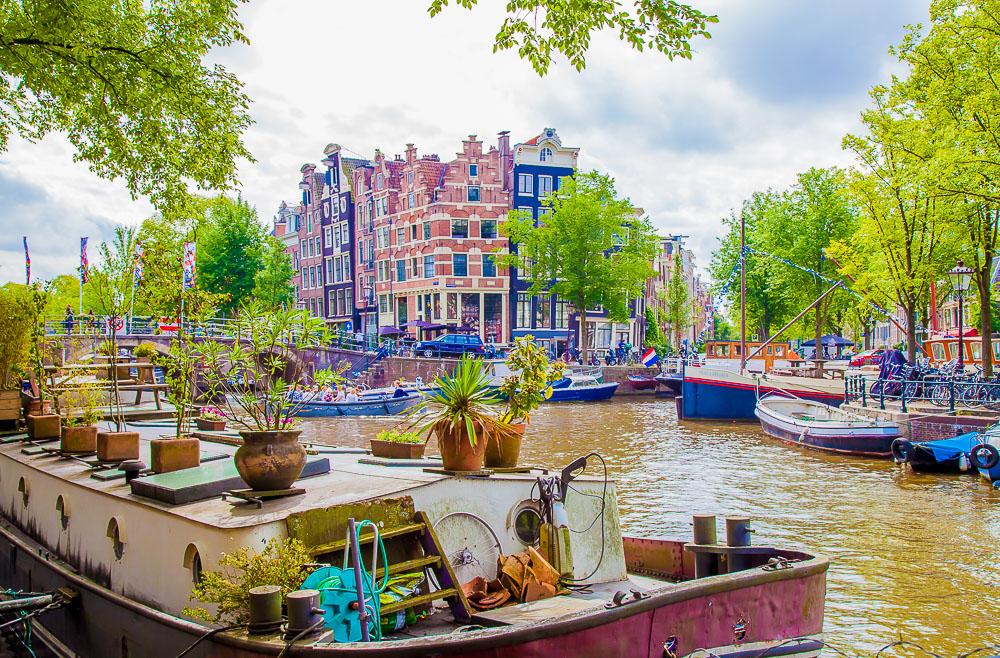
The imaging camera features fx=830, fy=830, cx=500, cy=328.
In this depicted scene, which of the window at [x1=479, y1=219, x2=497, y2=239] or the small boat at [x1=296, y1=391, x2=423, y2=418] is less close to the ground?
the window at [x1=479, y1=219, x2=497, y2=239]

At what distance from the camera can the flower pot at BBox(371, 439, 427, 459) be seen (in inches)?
286

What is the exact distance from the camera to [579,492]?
6.06m

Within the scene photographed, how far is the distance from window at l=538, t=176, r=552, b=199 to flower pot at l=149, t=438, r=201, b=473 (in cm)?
4582

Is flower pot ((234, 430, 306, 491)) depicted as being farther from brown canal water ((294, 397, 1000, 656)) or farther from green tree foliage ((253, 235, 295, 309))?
green tree foliage ((253, 235, 295, 309))

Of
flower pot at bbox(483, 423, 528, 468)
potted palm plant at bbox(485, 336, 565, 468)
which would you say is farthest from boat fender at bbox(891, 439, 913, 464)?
flower pot at bbox(483, 423, 528, 468)

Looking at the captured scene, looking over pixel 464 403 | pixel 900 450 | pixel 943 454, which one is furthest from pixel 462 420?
pixel 900 450

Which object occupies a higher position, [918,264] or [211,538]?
[918,264]

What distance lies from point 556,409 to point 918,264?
15.4 meters

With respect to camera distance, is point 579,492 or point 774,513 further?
point 774,513

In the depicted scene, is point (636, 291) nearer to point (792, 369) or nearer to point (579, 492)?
point (792, 369)

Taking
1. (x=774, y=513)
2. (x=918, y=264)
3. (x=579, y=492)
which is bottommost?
(x=774, y=513)

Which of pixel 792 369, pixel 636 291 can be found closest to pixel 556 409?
pixel 792 369

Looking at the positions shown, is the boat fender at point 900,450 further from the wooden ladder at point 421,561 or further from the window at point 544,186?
the window at point 544,186

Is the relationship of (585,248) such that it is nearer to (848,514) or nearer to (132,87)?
(848,514)
